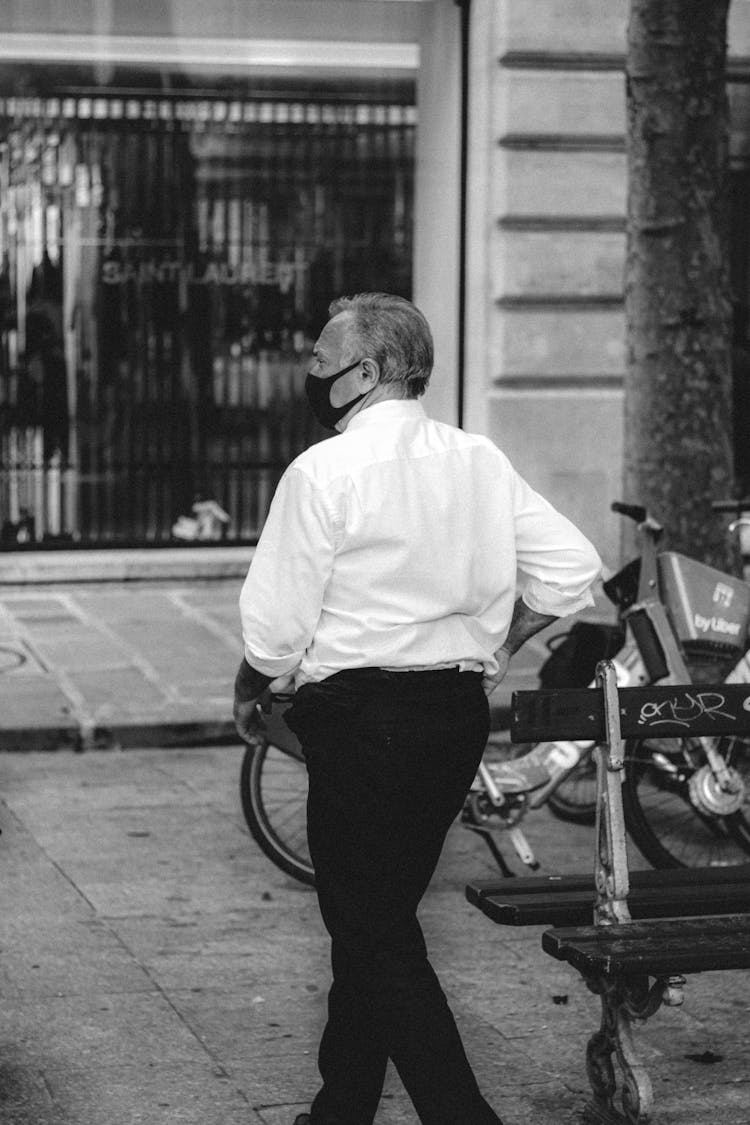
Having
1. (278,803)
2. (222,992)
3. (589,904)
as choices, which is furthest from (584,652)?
(589,904)

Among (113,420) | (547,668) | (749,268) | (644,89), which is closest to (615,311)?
(749,268)

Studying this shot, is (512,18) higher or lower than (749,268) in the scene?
higher

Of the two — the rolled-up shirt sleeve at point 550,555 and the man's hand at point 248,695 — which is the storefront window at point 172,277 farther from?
the rolled-up shirt sleeve at point 550,555

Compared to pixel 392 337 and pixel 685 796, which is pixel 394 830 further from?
pixel 685 796

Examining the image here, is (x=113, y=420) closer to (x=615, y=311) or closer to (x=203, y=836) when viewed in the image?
(x=615, y=311)

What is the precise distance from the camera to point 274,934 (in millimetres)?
5766

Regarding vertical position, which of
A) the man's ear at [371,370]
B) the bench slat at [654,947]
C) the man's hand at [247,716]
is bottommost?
the bench slat at [654,947]

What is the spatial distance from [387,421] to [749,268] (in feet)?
31.7

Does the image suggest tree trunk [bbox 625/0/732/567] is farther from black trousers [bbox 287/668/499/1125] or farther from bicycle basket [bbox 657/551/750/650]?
black trousers [bbox 287/668/499/1125]

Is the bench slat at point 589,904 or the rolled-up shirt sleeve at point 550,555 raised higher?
the rolled-up shirt sleeve at point 550,555

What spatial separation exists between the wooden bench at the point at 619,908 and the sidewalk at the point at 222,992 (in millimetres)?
248

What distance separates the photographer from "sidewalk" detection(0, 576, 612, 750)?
8.59 m

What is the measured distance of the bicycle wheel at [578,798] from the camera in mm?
7164

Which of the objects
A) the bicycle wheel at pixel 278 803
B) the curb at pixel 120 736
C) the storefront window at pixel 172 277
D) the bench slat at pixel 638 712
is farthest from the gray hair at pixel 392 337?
the storefront window at pixel 172 277
